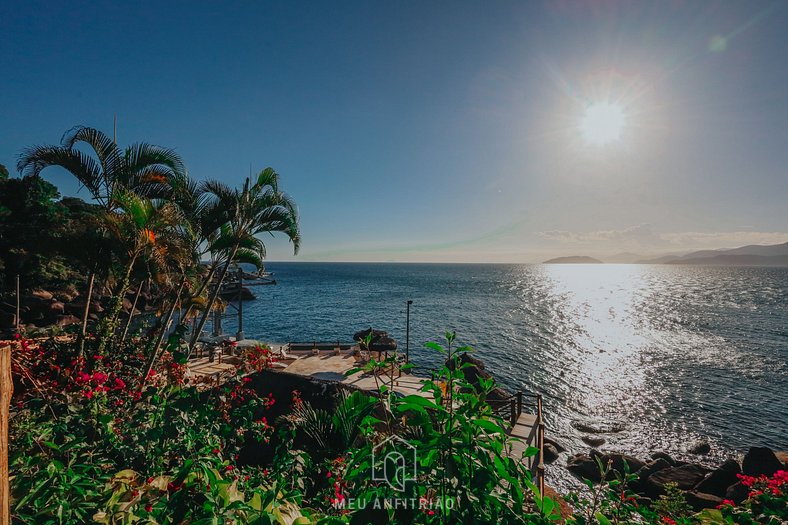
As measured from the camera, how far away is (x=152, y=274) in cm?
675

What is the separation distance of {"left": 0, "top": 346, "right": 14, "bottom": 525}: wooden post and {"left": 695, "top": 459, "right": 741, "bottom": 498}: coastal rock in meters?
21.5

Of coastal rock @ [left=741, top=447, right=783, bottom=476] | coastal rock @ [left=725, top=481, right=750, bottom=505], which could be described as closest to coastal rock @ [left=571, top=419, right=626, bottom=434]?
coastal rock @ [left=741, top=447, right=783, bottom=476]

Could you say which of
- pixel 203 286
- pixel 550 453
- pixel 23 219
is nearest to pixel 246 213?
pixel 203 286

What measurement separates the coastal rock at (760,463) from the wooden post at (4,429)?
75.3 ft

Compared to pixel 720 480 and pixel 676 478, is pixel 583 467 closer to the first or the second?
pixel 676 478

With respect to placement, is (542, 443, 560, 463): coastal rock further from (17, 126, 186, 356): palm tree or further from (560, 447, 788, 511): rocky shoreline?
(17, 126, 186, 356): palm tree

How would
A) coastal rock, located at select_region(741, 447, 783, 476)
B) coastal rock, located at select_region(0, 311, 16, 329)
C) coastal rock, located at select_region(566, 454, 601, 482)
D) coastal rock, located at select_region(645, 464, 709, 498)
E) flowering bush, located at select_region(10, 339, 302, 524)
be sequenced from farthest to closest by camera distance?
coastal rock, located at select_region(0, 311, 16, 329) → coastal rock, located at select_region(566, 454, 601, 482) → coastal rock, located at select_region(645, 464, 709, 498) → coastal rock, located at select_region(741, 447, 783, 476) → flowering bush, located at select_region(10, 339, 302, 524)

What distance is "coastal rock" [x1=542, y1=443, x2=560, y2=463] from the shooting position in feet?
53.5

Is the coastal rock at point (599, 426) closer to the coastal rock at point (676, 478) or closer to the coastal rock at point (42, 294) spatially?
the coastal rock at point (676, 478)

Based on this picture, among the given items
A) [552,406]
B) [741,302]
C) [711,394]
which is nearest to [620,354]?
[711,394]

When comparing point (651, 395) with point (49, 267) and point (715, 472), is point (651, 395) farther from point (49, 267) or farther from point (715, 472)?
point (49, 267)

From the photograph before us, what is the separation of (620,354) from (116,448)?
147 feet

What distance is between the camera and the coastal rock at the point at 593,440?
17.9 metres

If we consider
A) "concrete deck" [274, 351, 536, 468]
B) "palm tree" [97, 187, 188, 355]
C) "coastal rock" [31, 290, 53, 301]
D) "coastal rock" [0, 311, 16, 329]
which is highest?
"palm tree" [97, 187, 188, 355]
